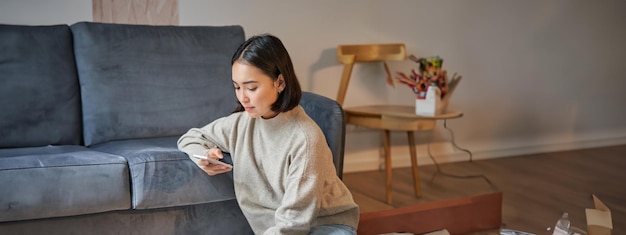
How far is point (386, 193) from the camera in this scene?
292cm

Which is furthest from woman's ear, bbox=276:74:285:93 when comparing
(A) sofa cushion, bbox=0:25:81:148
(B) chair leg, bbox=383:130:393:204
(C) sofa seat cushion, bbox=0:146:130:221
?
(B) chair leg, bbox=383:130:393:204

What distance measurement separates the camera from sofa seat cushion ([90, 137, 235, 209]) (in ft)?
6.17

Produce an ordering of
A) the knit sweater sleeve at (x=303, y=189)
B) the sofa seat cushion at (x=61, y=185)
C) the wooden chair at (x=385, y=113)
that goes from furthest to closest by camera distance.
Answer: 1. the wooden chair at (x=385, y=113)
2. the sofa seat cushion at (x=61, y=185)
3. the knit sweater sleeve at (x=303, y=189)

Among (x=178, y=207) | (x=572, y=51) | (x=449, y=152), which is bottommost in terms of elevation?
(x=449, y=152)

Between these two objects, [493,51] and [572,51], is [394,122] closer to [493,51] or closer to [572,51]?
[493,51]

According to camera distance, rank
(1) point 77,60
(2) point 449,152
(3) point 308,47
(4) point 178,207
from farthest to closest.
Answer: (2) point 449,152 → (3) point 308,47 → (1) point 77,60 → (4) point 178,207

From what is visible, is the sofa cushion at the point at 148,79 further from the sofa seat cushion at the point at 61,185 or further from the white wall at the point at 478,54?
the sofa seat cushion at the point at 61,185

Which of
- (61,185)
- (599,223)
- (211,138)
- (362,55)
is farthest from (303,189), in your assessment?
(362,55)

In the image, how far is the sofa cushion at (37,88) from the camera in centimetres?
224

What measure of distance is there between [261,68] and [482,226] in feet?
2.75

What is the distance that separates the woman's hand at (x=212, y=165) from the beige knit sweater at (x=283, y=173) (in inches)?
1.5

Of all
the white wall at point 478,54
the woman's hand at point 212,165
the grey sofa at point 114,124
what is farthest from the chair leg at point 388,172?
the woman's hand at point 212,165

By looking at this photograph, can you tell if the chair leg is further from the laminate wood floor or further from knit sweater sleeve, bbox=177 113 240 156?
knit sweater sleeve, bbox=177 113 240 156

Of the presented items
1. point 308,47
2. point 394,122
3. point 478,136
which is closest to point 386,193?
point 394,122
